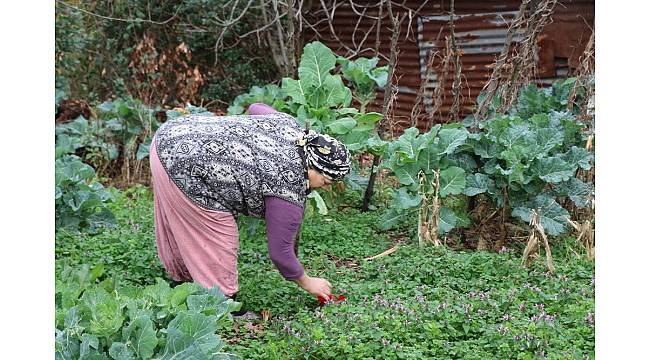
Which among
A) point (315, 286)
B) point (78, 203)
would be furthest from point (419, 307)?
point (78, 203)

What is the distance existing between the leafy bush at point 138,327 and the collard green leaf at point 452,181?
8.51 ft

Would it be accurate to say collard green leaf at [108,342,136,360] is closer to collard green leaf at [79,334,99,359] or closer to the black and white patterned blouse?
collard green leaf at [79,334,99,359]

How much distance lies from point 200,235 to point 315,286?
68 centimetres

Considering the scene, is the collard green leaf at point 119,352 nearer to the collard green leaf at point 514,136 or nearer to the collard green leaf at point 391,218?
the collard green leaf at point 391,218

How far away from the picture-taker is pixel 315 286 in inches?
194

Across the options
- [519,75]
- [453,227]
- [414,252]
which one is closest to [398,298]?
[414,252]

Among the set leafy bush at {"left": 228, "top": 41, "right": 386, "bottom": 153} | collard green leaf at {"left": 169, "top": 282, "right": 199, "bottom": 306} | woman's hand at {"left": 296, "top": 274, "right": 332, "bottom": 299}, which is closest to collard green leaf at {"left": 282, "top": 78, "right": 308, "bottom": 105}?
leafy bush at {"left": 228, "top": 41, "right": 386, "bottom": 153}

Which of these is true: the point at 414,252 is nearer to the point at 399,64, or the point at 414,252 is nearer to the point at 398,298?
the point at 398,298

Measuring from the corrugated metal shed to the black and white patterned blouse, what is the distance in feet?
13.7

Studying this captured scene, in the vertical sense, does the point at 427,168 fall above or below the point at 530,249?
above

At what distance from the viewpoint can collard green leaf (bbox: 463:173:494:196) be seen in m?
6.30

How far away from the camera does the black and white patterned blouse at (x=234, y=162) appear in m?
Result: 4.75

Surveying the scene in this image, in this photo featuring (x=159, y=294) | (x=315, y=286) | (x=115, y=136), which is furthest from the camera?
(x=115, y=136)

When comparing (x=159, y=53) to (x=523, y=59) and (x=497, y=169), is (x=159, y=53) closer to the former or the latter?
(x=523, y=59)
